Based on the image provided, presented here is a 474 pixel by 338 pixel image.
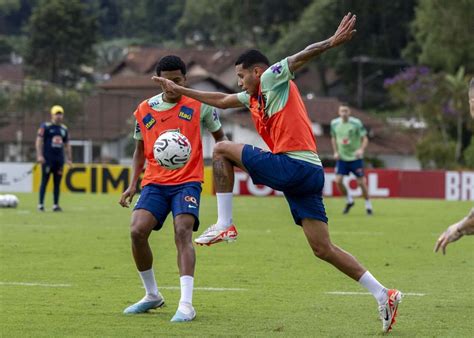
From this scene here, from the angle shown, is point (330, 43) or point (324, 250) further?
point (324, 250)

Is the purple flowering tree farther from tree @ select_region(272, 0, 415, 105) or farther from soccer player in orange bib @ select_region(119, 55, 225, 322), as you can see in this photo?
soccer player in orange bib @ select_region(119, 55, 225, 322)

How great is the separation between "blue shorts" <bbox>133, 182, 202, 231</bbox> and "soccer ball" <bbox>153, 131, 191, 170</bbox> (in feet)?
0.76

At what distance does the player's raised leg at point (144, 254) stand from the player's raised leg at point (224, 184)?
560 millimetres

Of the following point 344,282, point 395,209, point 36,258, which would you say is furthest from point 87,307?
point 395,209

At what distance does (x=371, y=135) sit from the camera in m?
82.7

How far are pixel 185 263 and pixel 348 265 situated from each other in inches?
56.0

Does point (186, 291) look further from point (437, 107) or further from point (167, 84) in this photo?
point (437, 107)

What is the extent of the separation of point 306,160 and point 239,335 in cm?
152

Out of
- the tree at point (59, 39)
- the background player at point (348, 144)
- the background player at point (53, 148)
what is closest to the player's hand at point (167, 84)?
the background player at point (348, 144)

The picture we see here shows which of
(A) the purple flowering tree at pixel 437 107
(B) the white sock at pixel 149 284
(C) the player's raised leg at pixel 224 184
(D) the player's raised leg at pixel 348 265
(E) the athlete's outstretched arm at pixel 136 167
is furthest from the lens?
(A) the purple flowering tree at pixel 437 107

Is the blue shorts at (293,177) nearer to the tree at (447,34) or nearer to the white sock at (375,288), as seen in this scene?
the white sock at (375,288)

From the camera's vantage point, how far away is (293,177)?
31.6 feet

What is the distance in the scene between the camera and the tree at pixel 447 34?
75688 mm

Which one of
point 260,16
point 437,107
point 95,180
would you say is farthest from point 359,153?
point 260,16
